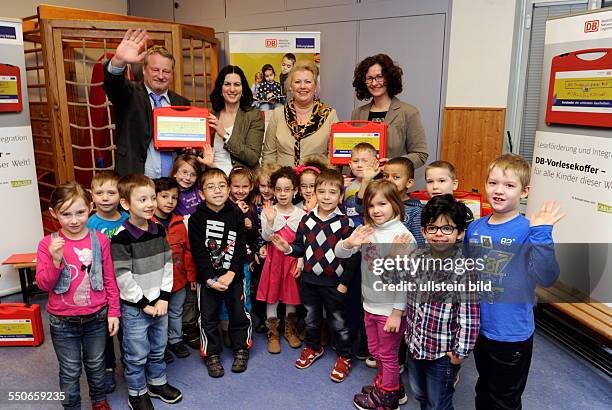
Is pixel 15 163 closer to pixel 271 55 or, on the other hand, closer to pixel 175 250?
pixel 175 250

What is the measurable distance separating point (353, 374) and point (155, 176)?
1.66 metres

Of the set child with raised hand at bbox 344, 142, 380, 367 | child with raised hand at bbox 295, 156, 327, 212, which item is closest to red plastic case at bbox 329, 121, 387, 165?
child with raised hand at bbox 344, 142, 380, 367

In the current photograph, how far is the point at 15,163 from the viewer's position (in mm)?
3424

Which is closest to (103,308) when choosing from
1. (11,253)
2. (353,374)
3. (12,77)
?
(353,374)

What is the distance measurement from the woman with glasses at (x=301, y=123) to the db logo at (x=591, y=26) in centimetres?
157

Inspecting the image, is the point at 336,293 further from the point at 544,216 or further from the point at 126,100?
the point at 126,100

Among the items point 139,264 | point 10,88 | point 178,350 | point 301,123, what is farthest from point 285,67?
point 139,264

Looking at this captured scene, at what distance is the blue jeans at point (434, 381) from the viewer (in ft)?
5.99

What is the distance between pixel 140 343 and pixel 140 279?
0.31 meters

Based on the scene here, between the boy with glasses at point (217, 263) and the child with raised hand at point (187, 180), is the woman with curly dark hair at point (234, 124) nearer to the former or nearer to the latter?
the child with raised hand at point (187, 180)

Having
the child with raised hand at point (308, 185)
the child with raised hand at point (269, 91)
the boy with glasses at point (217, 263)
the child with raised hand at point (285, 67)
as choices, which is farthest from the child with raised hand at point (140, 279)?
the child with raised hand at point (285, 67)

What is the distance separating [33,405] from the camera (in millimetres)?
2275

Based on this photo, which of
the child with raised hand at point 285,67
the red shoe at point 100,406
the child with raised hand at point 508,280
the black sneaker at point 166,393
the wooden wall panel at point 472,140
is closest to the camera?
the child with raised hand at point 508,280

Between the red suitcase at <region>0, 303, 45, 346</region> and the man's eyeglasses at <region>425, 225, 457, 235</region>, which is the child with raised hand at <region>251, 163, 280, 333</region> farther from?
the red suitcase at <region>0, 303, 45, 346</region>
